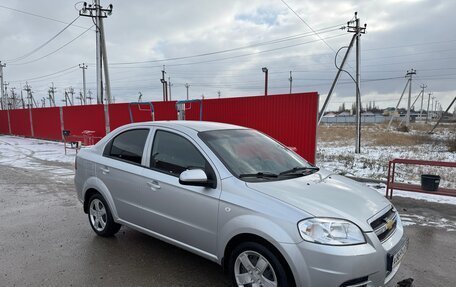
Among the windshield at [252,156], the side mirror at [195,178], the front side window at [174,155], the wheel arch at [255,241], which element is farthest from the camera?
the front side window at [174,155]

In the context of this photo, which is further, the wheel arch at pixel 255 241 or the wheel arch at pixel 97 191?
the wheel arch at pixel 97 191

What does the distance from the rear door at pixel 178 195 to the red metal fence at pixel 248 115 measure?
6106 millimetres

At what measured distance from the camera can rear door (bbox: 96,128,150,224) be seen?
4008 mm

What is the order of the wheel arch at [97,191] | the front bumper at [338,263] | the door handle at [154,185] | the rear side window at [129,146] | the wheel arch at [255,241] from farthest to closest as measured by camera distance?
the wheel arch at [97,191] < the rear side window at [129,146] < the door handle at [154,185] < the wheel arch at [255,241] < the front bumper at [338,263]

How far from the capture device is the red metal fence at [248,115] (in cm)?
934

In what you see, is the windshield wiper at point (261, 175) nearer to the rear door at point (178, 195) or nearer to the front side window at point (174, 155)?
the rear door at point (178, 195)

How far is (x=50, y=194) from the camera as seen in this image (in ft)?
23.9

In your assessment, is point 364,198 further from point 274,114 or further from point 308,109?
point 274,114

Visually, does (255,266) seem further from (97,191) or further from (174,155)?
(97,191)

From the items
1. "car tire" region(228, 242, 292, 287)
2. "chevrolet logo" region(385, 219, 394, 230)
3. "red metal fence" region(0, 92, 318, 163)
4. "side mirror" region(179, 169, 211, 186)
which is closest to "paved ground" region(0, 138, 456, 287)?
"car tire" region(228, 242, 292, 287)

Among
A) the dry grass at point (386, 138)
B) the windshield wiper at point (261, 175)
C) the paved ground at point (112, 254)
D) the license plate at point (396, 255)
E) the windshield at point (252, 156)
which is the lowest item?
the dry grass at point (386, 138)

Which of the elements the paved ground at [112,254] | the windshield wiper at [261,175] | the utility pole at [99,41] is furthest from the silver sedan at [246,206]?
the utility pole at [99,41]

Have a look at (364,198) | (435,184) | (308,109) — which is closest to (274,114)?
(308,109)

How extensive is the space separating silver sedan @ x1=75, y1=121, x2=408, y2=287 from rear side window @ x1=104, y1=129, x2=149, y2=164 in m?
0.01
